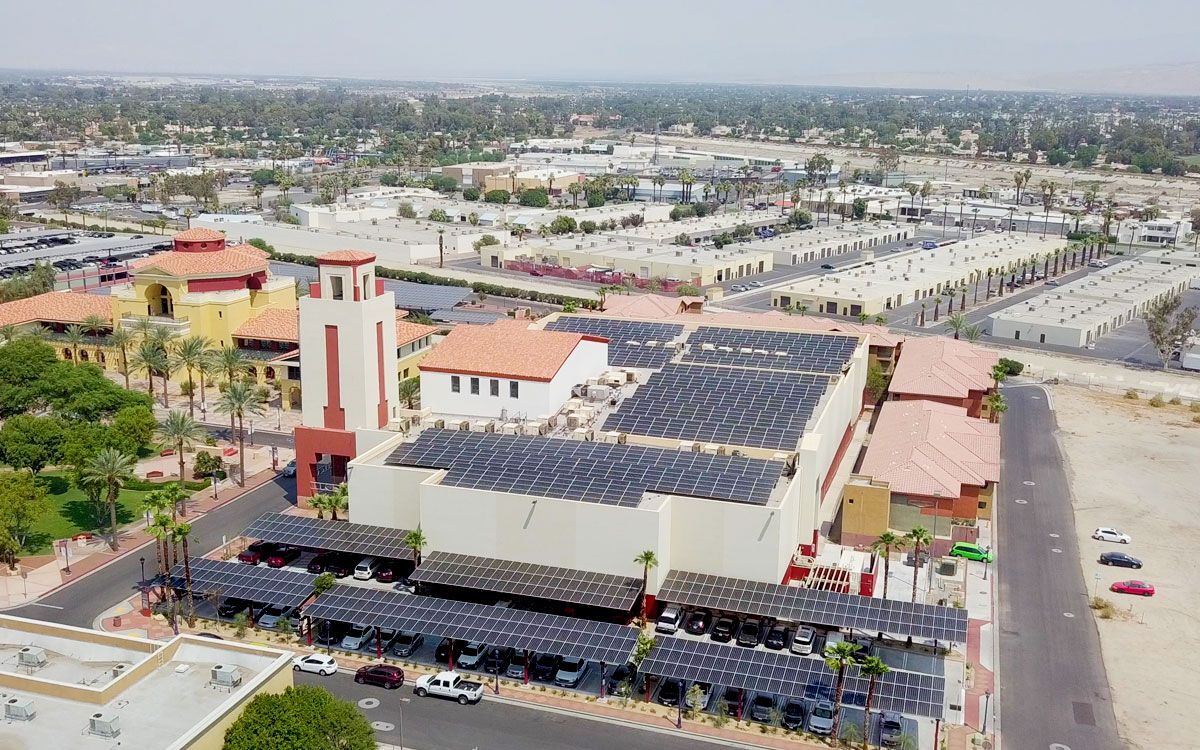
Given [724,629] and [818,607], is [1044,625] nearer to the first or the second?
[818,607]

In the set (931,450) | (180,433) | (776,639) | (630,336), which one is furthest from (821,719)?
(180,433)

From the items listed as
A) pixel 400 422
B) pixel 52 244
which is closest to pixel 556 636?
pixel 400 422

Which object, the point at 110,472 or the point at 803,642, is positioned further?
the point at 110,472

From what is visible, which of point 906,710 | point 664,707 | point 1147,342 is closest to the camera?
point 906,710

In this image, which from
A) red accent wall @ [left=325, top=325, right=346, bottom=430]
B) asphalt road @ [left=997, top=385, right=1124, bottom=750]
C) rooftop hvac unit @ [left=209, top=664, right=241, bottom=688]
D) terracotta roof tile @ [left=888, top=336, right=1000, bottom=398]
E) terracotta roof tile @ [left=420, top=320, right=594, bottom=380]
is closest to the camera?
rooftop hvac unit @ [left=209, top=664, right=241, bottom=688]

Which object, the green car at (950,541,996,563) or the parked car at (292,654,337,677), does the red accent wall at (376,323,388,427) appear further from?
the green car at (950,541,996,563)

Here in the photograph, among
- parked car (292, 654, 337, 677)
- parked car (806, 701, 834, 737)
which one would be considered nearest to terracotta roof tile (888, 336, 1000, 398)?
parked car (806, 701, 834, 737)

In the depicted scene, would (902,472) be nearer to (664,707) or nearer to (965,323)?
(664,707)
